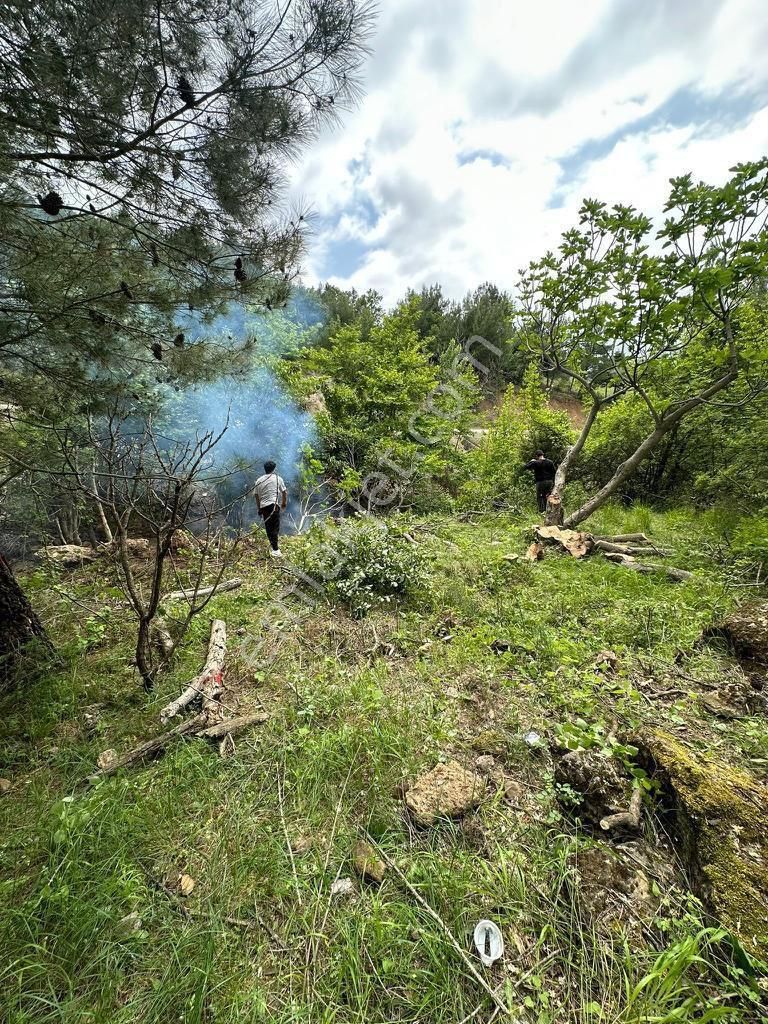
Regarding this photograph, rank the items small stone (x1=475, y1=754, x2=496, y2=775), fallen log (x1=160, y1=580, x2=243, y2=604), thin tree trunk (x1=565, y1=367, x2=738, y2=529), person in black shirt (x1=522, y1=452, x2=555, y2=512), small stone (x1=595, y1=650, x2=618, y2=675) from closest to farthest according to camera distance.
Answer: small stone (x1=475, y1=754, x2=496, y2=775) → small stone (x1=595, y1=650, x2=618, y2=675) → fallen log (x1=160, y1=580, x2=243, y2=604) → thin tree trunk (x1=565, y1=367, x2=738, y2=529) → person in black shirt (x1=522, y1=452, x2=555, y2=512)

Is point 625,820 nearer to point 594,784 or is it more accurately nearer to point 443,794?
point 594,784

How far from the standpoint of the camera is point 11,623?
2.64 meters

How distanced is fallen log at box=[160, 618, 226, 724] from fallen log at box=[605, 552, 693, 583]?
4454 mm

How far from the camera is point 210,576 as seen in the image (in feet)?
15.2

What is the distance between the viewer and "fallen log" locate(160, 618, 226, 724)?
230 centimetres

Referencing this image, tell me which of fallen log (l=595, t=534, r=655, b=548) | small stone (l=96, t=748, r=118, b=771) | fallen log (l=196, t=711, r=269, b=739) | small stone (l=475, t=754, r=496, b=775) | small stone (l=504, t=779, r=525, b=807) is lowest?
small stone (l=96, t=748, r=118, b=771)

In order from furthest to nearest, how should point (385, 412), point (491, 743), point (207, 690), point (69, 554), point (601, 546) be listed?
point (385, 412), point (601, 546), point (69, 554), point (207, 690), point (491, 743)

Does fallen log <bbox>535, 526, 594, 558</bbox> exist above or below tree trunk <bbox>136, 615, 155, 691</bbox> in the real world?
above

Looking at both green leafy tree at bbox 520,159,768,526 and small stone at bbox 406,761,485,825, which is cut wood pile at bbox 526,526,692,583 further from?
small stone at bbox 406,761,485,825

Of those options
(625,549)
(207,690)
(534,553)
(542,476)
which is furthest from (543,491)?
(207,690)

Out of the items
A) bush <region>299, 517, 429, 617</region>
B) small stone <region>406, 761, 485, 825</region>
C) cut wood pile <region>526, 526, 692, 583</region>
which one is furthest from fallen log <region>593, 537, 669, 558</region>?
small stone <region>406, 761, 485, 825</region>

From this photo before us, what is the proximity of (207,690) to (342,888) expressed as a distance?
1460mm

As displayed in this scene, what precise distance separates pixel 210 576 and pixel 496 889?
13.8 feet

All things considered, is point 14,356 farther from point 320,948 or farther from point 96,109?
point 320,948
